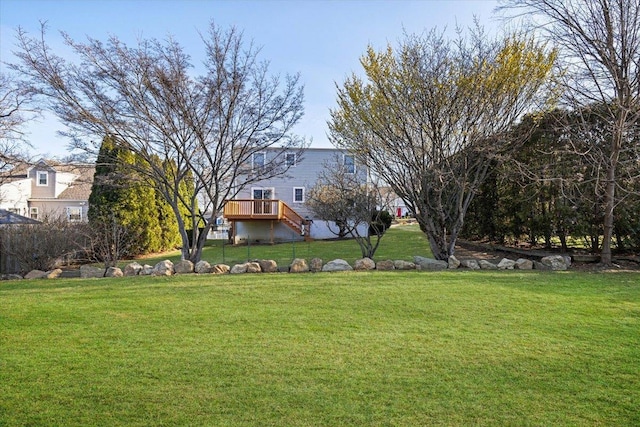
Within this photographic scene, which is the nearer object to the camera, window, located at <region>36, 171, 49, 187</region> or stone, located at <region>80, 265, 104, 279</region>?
stone, located at <region>80, 265, 104, 279</region>

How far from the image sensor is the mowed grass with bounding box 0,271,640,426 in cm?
299

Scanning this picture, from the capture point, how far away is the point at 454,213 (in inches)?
424

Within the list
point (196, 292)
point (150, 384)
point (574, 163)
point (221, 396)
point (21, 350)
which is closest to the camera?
point (221, 396)

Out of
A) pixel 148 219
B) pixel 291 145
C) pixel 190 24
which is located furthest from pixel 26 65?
pixel 148 219

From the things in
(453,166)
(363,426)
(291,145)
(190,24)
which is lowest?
(363,426)

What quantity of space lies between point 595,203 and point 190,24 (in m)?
10.4

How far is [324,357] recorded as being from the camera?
158 inches

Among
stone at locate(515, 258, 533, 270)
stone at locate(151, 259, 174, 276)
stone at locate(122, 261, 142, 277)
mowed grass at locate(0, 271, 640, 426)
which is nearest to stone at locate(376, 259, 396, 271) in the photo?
mowed grass at locate(0, 271, 640, 426)

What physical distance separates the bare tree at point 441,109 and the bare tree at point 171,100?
89.5 inches

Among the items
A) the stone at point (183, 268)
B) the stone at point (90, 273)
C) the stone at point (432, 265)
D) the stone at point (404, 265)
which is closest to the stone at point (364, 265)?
the stone at point (404, 265)

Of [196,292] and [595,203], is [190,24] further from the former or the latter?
[595,203]

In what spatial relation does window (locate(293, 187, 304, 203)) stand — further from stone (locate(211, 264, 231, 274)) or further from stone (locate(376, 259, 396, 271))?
stone (locate(376, 259, 396, 271))

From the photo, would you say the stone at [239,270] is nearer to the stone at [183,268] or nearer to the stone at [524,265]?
the stone at [183,268]

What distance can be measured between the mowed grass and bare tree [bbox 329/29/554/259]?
3.75 m
